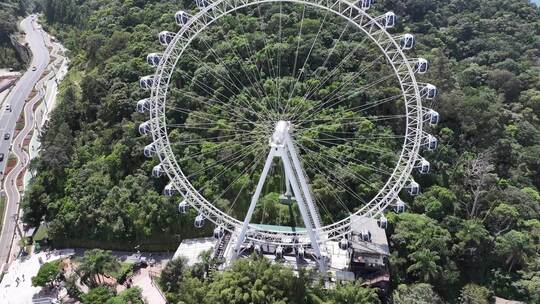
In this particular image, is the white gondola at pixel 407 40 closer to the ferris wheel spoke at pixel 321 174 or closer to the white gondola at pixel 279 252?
the ferris wheel spoke at pixel 321 174

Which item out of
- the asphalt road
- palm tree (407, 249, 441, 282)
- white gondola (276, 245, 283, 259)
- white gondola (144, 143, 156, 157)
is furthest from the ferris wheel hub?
the asphalt road

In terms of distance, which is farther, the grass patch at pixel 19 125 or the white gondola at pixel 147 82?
the grass patch at pixel 19 125

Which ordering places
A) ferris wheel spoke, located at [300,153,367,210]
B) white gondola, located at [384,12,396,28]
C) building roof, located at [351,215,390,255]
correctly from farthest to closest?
ferris wheel spoke, located at [300,153,367,210] < building roof, located at [351,215,390,255] < white gondola, located at [384,12,396,28]

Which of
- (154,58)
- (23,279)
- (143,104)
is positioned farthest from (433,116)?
(23,279)

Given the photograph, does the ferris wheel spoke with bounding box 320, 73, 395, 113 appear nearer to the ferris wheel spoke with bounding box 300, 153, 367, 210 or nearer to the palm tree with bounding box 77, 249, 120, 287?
the ferris wheel spoke with bounding box 300, 153, 367, 210

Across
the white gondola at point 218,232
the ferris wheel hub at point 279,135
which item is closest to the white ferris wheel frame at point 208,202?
the white gondola at point 218,232

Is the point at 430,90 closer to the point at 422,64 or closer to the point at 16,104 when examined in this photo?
the point at 422,64

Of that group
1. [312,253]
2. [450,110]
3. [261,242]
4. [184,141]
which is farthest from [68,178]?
[450,110]
